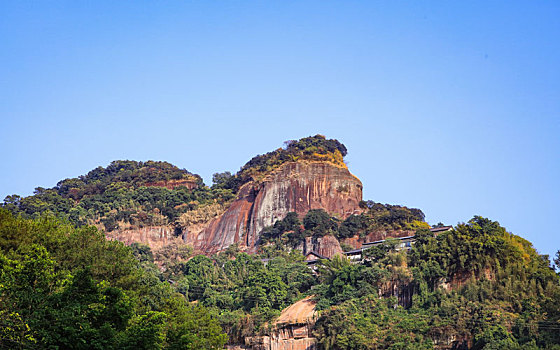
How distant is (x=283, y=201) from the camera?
105 metres

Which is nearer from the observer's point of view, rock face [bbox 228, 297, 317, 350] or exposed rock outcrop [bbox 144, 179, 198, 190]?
rock face [bbox 228, 297, 317, 350]

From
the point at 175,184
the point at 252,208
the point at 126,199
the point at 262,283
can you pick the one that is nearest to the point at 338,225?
the point at 252,208

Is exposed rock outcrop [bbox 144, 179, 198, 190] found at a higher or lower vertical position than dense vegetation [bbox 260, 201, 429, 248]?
higher

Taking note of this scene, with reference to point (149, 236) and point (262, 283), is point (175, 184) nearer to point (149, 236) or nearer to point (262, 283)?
point (149, 236)

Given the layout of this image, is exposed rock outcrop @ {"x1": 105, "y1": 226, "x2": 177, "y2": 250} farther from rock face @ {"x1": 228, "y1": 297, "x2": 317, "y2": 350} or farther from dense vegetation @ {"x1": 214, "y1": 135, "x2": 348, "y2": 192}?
rock face @ {"x1": 228, "y1": 297, "x2": 317, "y2": 350}

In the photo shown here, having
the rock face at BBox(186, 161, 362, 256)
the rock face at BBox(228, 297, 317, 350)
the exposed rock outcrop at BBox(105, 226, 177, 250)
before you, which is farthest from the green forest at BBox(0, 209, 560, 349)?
the exposed rock outcrop at BBox(105, 226, 177, 250)

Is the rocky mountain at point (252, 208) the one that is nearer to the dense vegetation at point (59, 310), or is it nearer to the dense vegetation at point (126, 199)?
the dense vegetation at point (126, 199)

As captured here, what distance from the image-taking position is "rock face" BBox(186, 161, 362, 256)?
341ft

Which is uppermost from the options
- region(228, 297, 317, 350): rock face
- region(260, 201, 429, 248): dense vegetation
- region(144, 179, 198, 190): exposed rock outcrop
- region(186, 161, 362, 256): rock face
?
region(144, 179, 198, 190): exposed rock outcrop


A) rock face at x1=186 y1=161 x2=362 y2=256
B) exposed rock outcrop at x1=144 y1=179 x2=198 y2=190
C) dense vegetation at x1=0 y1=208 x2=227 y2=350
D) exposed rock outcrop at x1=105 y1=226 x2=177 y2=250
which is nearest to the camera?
dense vegetation at x1=0 y1=208 x2=227 y2=350

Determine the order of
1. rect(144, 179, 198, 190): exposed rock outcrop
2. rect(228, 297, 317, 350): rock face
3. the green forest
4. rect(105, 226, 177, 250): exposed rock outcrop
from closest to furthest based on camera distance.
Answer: the green forest, rect(228, 297, 317, 350): rock face, rect(105, 226, 177, 250): exposed rock outcrop, rect(144, 179, 198, 190): exposed rock outcrop

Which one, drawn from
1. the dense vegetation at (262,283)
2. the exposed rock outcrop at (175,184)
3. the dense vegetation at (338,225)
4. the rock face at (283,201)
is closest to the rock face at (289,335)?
the dense vegetation at (262,283)

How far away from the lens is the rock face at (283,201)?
104m

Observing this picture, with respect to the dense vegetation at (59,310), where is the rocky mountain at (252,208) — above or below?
above
